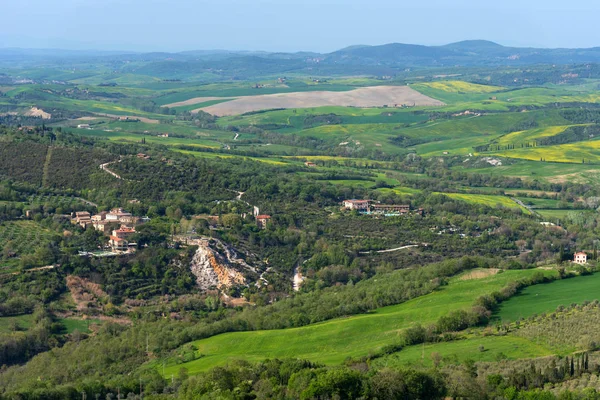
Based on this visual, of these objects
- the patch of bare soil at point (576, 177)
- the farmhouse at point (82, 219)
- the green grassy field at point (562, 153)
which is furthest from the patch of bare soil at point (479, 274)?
the green grassy field at point (562, 153)

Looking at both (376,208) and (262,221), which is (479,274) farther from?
(376,208)

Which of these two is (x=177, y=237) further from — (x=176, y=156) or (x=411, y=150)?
(x=411, y=150)

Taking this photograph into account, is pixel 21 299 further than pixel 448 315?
Yes

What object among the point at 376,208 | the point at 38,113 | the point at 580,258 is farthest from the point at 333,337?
the point at 38,113

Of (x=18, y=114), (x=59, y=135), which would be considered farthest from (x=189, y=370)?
(x=18, y=114)

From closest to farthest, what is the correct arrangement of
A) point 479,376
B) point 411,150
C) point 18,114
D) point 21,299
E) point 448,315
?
point 479,376, point 448,315, point 21,299, point 411,150, point 18,114

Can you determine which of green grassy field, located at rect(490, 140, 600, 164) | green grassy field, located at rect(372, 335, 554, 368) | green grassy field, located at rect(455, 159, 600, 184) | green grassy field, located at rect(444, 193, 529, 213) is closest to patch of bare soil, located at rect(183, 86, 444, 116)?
green grassy field, located at rect(490, 140, 600, 164)
